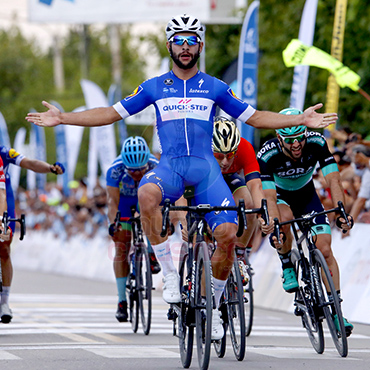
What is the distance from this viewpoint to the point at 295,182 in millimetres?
9336

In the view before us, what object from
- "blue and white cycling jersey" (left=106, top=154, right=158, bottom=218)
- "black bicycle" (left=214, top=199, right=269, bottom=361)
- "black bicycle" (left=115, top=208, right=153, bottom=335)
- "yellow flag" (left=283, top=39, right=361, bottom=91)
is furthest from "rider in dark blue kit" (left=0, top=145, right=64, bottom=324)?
"yellow flag" (left=283, top=39, right=361, bottom=91)

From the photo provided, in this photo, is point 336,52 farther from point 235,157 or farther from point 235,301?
point 235,301

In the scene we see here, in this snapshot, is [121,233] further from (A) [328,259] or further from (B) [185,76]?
(B) [185,76]

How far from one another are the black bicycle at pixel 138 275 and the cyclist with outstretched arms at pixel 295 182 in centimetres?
216

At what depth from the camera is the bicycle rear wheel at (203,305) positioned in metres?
7.04

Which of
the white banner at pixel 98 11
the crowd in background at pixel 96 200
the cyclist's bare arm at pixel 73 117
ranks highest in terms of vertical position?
the white banner at pixel 98 11

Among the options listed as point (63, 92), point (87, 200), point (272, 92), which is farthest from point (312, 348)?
point (63, 92)

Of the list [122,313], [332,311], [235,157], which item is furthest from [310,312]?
[122,313]

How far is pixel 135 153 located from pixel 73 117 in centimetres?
326

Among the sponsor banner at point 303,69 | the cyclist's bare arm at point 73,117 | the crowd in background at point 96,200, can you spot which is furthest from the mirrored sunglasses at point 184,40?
the sponsor banner at point 303,69

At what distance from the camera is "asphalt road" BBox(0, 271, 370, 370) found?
7711mm

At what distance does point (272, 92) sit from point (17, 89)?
182 ft

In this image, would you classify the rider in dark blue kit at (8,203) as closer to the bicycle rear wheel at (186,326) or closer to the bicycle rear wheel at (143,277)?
the bicycle rear wheel at (143,277)

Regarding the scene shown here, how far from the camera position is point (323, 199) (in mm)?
14836
